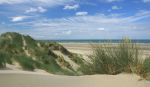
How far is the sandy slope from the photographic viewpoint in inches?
311

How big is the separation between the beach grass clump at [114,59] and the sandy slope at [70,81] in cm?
64

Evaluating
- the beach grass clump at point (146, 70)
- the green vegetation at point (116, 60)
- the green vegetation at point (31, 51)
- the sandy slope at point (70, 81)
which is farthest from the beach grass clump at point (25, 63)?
the beach grass clump at point (146, 70)

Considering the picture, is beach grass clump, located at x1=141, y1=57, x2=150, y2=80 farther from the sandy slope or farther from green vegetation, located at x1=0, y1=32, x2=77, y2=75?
green vegetation, located at x1=0, y1=32, x2=77, y2=75

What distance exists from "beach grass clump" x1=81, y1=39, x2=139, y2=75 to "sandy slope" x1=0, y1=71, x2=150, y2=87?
640 mm

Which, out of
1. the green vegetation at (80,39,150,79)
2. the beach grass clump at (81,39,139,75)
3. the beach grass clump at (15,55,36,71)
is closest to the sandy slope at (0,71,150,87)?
the green vegetation at (80,39,150,79)

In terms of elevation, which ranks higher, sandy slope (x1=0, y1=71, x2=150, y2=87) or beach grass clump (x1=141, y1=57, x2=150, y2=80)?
beach grass clump (x1=141, y1=57, x2=150, y2=80)

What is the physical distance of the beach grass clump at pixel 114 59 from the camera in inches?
365

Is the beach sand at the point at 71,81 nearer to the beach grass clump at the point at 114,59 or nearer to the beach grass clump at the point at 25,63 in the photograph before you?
the beach grass clump at the point at 114,59

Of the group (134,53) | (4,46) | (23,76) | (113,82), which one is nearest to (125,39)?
(134,53)

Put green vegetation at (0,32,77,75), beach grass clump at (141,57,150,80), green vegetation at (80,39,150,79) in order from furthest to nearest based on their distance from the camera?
green vegetation at (0,32,77,75), green vegetation at (80,39,150,79), beach grass clump at (141,57,150,80)

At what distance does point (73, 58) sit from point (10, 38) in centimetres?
413

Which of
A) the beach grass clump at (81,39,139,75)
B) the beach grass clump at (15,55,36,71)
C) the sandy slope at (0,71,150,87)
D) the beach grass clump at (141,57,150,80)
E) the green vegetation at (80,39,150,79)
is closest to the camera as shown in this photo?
the sandy slope at (0,71,150,87)

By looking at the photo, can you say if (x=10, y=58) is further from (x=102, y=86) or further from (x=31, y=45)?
(x=102, y=86)

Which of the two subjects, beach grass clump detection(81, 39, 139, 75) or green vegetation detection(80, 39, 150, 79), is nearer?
green vegetation detection(80, 39, 150, 79)
